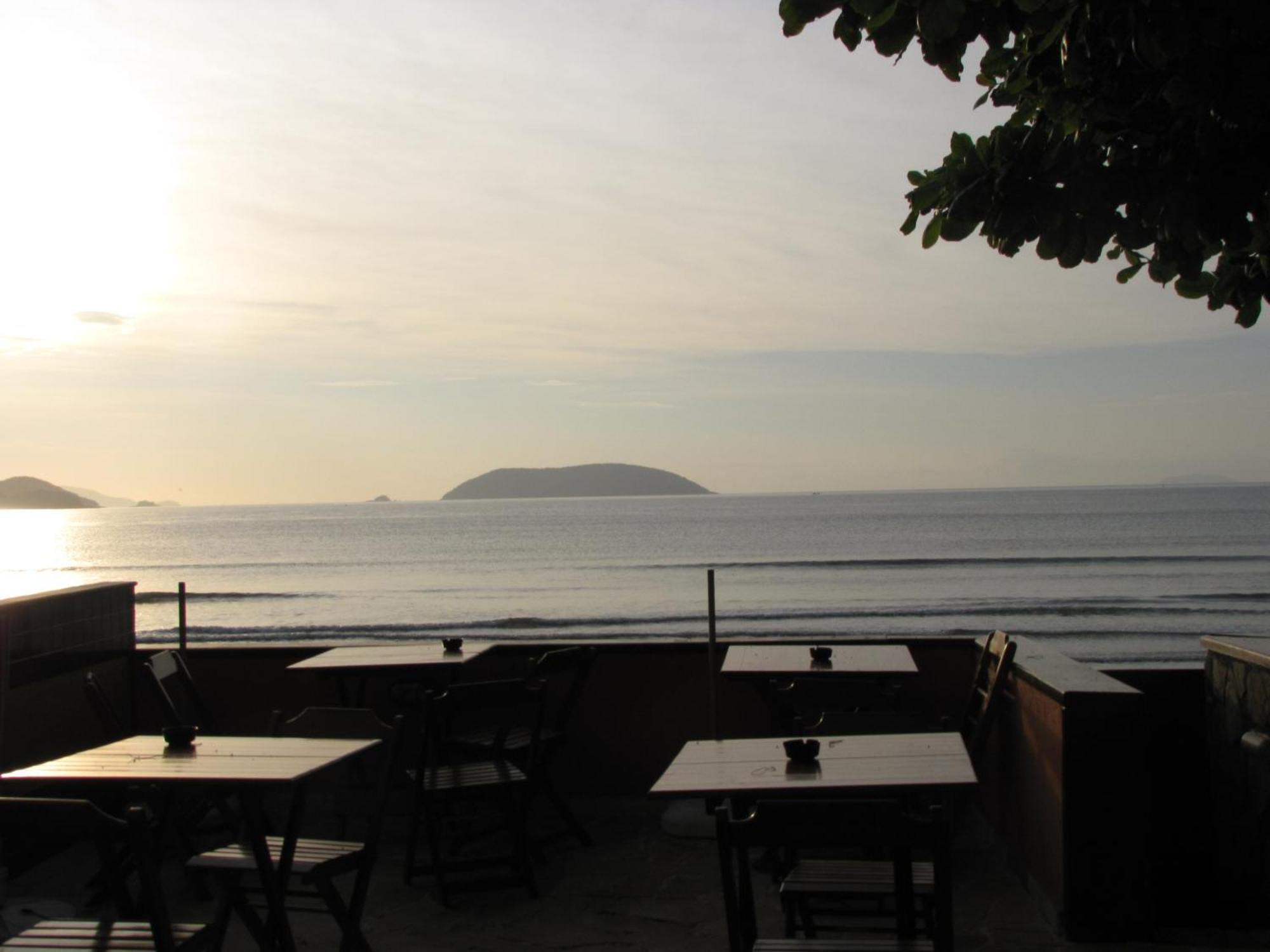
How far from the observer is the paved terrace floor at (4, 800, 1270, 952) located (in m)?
3.80

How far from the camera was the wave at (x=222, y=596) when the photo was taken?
35000 mm

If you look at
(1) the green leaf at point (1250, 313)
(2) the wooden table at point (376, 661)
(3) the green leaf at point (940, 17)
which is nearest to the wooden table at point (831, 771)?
(1) the green leaf at point (1250, 313)

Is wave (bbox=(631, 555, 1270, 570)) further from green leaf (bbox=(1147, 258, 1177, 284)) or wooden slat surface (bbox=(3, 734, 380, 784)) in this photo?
green leaf (bbox=(1147, 258, 1177, 284))

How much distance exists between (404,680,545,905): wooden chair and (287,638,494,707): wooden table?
32 cm

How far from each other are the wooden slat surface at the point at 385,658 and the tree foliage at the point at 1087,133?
11.1 ft

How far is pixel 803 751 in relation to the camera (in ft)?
10.2

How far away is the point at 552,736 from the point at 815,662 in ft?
3.70

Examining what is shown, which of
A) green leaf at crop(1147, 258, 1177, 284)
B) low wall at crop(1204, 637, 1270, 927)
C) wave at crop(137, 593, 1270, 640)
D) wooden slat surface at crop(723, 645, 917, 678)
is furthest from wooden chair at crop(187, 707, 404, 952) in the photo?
wave at crop(137, 593, 1270, 640)

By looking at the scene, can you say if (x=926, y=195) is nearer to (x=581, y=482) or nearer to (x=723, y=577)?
(x=723, y=577)

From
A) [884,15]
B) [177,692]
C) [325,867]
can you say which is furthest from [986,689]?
[177,692]

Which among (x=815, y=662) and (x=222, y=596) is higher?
(x=815, y=662)

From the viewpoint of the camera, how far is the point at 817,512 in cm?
9088

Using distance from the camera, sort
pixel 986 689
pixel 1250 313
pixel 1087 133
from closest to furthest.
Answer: pixel 1087 133, pixel 1250 313, pixel 986 689

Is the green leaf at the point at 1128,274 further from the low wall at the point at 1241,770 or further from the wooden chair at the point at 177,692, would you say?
the wooden chair at the point at 177,692
